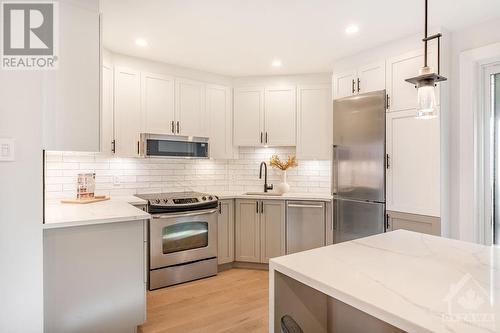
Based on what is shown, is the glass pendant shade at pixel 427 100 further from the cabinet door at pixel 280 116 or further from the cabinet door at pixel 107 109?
the cabinet door at pixel 107 109

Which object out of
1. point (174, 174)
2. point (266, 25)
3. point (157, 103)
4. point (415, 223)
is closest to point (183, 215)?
point (174, 174)

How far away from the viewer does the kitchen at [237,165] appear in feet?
5.50

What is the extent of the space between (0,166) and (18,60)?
63 centimetres

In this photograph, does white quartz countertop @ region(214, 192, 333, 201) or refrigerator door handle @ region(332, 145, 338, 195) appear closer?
refrigerator door handle @ region(332, 145, 338, 195)

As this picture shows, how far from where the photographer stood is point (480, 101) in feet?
8.27

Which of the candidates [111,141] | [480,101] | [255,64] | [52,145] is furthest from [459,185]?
[111,141]

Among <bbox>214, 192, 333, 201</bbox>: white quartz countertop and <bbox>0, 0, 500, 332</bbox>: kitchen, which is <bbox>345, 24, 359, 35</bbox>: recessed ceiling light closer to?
<bbox>0, 0, 500, 332</bbox>: kitchen

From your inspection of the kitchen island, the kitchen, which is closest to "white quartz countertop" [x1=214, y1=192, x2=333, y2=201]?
the kitchen

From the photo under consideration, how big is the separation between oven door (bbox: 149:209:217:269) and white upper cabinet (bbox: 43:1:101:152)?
4.12 feet

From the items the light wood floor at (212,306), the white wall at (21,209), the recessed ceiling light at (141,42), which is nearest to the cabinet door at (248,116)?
the recessed ceiling light at (141,42)

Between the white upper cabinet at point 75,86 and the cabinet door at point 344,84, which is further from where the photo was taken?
the cabinet door at point 344,84

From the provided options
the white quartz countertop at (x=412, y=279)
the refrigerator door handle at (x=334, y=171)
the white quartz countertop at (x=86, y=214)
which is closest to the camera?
the white quartz countertop at (x=412, y=279)

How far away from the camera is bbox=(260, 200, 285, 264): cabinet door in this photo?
3.53m

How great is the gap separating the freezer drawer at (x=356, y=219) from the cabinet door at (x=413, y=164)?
0.49 feet
